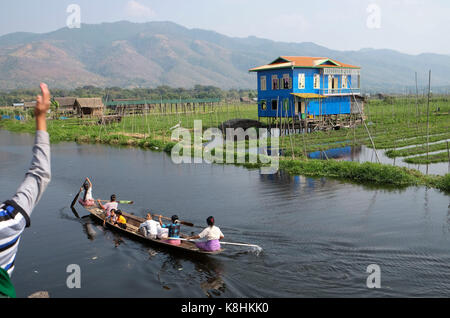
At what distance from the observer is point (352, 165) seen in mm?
21344

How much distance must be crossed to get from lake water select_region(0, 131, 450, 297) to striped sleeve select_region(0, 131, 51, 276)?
7.72 m

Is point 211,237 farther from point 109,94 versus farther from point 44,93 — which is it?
point 109,94

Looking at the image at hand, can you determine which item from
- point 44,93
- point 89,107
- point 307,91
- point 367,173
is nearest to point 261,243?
point 367,173

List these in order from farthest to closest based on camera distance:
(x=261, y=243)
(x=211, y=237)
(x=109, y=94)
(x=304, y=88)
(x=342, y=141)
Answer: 1. (x=109, y=94)
2. (x=304, y=88)
3. (x=342, y=141)
4. (x=261, y=243)
5. (x=211, y=237)

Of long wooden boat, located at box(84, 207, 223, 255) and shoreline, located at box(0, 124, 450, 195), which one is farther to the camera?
shoreline, located at box(0, 124, 450, 195)

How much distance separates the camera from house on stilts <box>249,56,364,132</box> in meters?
37.2

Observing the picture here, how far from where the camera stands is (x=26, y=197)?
2486 mm

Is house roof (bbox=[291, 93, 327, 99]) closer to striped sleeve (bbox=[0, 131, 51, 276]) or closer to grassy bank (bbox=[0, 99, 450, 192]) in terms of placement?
grassy bank (bbox=[0, 99, 450, 192])

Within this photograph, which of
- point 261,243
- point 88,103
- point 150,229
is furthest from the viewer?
point 88,103

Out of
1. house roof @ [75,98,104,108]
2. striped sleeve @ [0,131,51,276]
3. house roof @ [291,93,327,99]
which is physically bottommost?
striped sleeve @ [0,131,51,276]

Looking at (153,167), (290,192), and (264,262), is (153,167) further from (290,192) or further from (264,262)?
(264,262)

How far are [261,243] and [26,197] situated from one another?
10.6 metres

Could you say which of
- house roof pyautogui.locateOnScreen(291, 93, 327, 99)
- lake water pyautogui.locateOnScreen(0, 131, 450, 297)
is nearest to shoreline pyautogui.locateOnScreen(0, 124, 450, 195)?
lake water pyautogui.locateOnScreen(0, 131, 450, 297)

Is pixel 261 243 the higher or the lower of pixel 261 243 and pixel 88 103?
the lower
